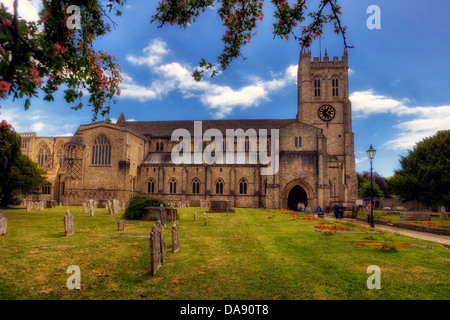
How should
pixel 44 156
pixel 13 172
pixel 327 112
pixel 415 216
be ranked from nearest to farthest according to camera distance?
pixel 415 216, pixel 13 172, pixel 327 112, pixel 44 156

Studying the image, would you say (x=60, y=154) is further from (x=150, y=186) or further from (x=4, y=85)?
(x=4, y=85)

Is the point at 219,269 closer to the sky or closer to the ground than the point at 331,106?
closer to the ground

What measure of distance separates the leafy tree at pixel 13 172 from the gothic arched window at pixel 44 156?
3053 centimetres

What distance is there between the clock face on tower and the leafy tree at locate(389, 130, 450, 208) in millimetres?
12204

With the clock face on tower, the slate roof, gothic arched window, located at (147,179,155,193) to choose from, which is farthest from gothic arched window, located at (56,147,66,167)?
the clock face on tower

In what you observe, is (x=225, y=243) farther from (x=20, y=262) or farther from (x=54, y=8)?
(x=54, y=8)

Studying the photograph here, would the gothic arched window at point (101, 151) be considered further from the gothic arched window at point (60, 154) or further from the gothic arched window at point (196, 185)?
the gothic arched window at point (60, 154)

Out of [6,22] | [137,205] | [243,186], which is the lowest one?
[137,205]

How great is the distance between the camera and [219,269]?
315 inches

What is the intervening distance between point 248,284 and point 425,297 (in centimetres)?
364

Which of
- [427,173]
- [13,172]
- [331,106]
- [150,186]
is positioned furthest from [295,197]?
[13,172]

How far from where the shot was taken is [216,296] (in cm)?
603

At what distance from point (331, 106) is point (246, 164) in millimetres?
17450
